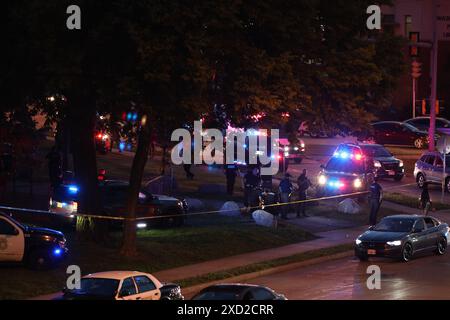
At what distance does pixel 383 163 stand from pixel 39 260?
24.3 meters

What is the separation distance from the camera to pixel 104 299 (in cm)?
1623

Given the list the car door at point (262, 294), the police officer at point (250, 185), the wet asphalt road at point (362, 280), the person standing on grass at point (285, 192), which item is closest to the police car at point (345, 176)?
the person standing on grass at point (285, 192)

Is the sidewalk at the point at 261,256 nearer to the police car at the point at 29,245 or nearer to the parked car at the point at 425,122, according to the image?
the police car at the point at 29,245

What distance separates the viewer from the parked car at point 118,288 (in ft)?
54.0

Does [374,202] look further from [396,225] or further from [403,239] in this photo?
[403,239]

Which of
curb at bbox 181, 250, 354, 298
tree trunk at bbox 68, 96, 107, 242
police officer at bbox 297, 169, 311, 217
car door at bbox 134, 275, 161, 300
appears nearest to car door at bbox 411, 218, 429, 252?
curb at bbox 181, 250, 354, 298

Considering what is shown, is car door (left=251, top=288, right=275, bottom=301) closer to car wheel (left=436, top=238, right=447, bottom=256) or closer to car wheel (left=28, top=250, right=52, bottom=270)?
car wheel (left=28, top=250, right=52, bottom=270)

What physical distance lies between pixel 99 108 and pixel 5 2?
3.50 metres

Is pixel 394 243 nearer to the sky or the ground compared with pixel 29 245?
nearer to the ground

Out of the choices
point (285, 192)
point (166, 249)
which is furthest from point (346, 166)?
point (166, 249)

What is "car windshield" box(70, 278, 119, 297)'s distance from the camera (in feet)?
54.3

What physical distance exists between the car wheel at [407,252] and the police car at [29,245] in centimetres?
964

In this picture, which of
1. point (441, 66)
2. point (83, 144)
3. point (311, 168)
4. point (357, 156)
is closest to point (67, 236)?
point (83, 144)

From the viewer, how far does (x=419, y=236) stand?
26.5 meters
